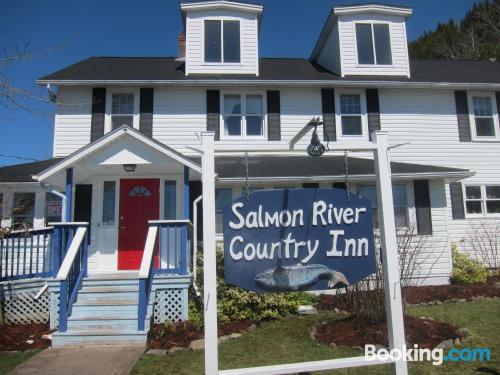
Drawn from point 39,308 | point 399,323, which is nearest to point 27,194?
point 39,308

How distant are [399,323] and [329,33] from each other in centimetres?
1286

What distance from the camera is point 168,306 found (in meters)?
7.48

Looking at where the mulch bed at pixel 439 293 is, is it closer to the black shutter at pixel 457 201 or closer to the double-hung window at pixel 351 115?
the black shutter at pixel 457 201

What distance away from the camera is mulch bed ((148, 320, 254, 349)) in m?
6.28

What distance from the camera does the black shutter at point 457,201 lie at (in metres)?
12.0

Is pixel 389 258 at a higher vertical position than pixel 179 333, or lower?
higher

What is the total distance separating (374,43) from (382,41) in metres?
0.33

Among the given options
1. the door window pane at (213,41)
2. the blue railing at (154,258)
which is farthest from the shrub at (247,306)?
the door window pane at (213,41)

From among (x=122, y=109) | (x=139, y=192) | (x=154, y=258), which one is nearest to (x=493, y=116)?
(x=139, y=192)

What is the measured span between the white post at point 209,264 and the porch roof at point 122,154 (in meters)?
4.54

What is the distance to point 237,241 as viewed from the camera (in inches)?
144

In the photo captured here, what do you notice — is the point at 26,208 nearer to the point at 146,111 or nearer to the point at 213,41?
the point at 146,111

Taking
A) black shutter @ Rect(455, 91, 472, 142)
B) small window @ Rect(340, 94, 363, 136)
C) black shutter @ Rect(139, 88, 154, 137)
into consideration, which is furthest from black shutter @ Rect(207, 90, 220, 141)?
black shutter @ Rect(455, 91, 472, 142)

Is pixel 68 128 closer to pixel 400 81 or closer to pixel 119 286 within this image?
pixel 119 286
